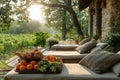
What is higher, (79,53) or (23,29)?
(79,53)

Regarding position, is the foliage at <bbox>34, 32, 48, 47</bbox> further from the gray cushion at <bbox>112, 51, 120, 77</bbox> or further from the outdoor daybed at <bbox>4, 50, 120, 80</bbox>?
the gray cushion at <bbox>112, 51, 120, 77</bbox>

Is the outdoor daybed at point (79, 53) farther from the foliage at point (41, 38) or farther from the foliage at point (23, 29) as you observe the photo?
the foliage at point (23, 29)

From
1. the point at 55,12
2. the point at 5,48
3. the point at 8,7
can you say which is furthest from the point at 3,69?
the point at 55,12

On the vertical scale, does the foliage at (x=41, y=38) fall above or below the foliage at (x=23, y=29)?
above

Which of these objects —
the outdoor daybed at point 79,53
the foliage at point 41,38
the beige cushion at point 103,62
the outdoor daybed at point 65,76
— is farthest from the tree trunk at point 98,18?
the outdoor daybed at point 65,76

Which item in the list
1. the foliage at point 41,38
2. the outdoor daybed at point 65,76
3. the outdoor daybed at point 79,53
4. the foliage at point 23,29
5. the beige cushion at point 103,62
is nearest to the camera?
the outdoor daybed at point 65,76

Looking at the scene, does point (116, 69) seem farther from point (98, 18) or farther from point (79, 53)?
point (98, 18)

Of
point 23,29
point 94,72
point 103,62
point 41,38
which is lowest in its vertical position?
point 23,29

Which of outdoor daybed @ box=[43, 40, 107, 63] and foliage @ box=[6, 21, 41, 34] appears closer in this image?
outdoor daybed @ box=[43, 40, 107, 63]

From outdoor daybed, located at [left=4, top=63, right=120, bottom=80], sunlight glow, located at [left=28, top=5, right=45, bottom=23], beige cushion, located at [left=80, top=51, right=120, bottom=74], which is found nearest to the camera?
outdoor daybed, located at [left=4, top=63, right=120, bottom=80]

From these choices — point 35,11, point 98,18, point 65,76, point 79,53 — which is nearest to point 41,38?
point 98,18

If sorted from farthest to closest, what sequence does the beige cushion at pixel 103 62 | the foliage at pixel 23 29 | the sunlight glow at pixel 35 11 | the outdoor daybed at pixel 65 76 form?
the foliage at pixel 23 29
the sunlight glow at pixel 35 11
the beige cushion at pixel 103 62
the outdoor daybed at pixel 65 76

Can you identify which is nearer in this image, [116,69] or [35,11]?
[116,69]

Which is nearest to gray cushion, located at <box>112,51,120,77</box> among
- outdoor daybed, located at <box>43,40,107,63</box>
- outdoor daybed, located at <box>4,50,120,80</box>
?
outdoor daybed, located at <box>4,50,120,80</box>
